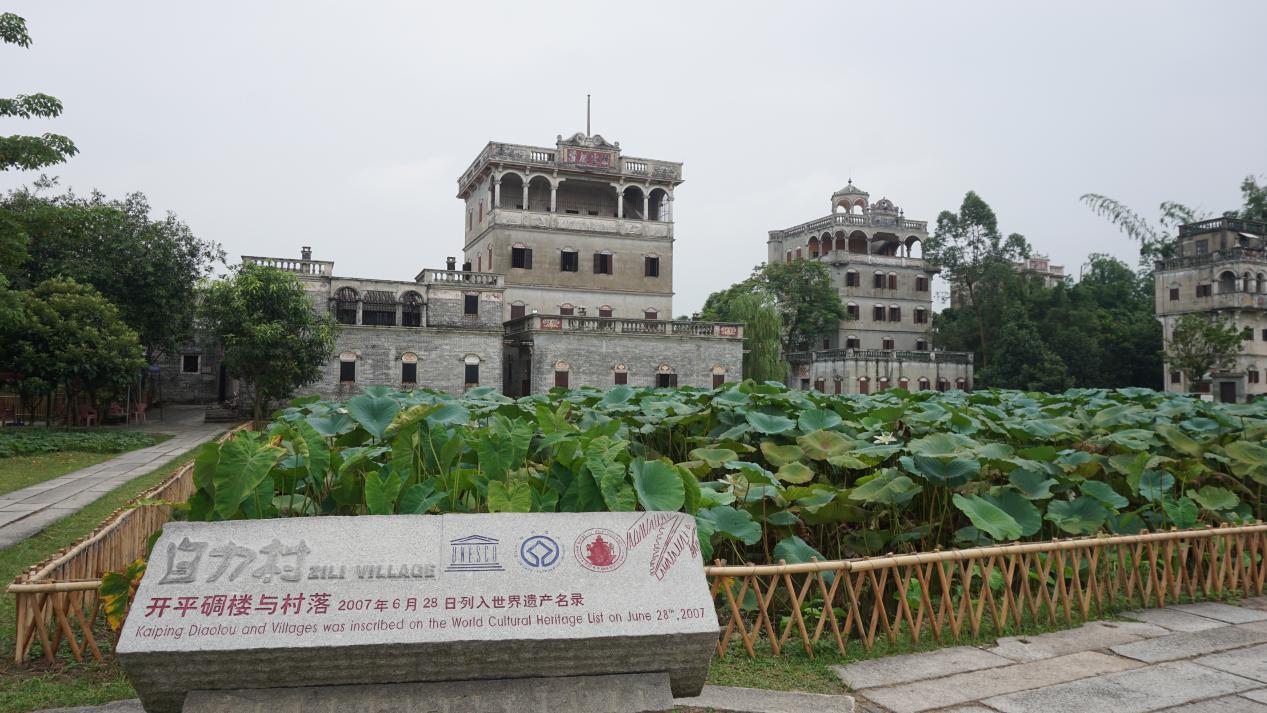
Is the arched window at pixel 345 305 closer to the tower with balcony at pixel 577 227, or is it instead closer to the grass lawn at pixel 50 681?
the tower with balcony at pixel 577 227

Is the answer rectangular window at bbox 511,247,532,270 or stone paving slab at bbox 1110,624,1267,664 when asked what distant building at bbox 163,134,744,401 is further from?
stone paving slab at bbox 1110,624,1267,664

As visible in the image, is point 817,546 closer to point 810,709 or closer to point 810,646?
point 810,646

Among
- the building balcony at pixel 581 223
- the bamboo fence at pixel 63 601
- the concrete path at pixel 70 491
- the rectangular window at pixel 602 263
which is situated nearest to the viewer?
the bamboo fence at pixel 63 601

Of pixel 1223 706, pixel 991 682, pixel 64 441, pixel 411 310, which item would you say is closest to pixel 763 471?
pixel 991 682

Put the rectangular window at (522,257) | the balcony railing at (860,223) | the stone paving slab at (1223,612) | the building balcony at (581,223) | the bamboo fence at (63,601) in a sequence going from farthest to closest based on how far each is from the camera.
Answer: the balcony railing at (860,223) → the rectangular window at (522,257) → the building balcony at (581,223) → the stone paving slab at (1223,612) → the bamboo fence at (63,601)

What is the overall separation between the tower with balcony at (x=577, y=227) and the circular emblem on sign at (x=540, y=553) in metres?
33.1

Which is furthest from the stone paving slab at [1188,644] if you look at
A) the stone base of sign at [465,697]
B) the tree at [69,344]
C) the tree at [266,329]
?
the tree at [266,329]

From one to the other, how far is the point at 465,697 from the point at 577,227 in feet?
114

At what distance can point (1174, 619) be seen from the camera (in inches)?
215

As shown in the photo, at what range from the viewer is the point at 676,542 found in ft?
12.1

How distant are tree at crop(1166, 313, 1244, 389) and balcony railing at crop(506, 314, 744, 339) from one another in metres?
20.4

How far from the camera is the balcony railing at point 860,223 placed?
159ft

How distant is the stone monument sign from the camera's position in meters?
3.16

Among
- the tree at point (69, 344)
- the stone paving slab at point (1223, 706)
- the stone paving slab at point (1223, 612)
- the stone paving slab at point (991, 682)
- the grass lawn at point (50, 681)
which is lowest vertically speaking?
the stone paving slab at point (1223, 612)
